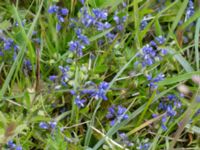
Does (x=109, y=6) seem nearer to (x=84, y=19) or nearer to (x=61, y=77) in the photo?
(x=84, y=19)

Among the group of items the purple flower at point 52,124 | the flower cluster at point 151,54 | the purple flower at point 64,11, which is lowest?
the purple flower at point 52,124

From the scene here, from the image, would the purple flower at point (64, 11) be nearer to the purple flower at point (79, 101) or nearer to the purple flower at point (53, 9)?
the purple flower at point (53, 9)

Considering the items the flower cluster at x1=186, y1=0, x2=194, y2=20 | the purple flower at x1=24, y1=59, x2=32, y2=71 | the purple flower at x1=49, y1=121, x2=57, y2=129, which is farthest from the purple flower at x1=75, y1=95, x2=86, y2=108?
the flower cluster at x1=186, y1=0, x2=194, y2=20

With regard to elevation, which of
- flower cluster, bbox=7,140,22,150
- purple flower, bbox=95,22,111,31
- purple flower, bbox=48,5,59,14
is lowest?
flower cluster, bbox=7,140,22,150

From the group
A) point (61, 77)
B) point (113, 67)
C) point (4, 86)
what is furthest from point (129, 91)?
point (4, 86)

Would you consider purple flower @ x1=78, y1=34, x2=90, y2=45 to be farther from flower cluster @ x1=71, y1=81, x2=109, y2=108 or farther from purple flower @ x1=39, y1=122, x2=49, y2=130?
purple flower @ x1=39, y1=122, x2=49, y2=130

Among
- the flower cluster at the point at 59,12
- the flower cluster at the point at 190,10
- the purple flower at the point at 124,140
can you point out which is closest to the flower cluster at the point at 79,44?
the flower cluster at the point at 59,12

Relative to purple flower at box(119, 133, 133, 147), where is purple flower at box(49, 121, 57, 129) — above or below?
above
